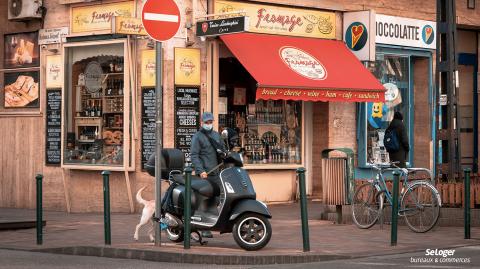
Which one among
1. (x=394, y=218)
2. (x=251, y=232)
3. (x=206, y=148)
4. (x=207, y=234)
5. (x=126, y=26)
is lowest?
(x=207, y=234)

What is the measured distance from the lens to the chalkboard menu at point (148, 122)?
2077cm

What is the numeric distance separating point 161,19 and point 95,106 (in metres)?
8.62

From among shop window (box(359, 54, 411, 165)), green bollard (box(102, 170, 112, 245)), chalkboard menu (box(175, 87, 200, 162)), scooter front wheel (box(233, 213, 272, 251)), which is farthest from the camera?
shop window (box(359, 54, 411, 165))

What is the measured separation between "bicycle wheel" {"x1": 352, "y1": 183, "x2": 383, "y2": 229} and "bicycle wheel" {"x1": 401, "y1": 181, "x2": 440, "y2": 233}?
56 centimetres

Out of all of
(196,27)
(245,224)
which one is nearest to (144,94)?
(196,27)

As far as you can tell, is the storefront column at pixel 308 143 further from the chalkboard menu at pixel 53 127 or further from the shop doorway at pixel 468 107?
the shop doorway at pixel 468 107

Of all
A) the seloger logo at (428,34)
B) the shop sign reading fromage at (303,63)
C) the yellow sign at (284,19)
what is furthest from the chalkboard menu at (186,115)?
the seloger logo at (428,34)

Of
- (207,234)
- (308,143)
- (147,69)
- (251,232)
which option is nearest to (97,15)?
(147,69)

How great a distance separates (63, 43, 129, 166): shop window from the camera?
21516mm

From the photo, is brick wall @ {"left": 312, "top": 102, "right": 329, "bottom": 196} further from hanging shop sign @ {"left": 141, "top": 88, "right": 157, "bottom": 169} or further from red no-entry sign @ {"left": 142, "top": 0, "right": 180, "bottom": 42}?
red no-entry sign @ {"left": 142, "top": 0, "right": 180, "bottom": 42}

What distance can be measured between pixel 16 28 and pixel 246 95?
534 centimetres

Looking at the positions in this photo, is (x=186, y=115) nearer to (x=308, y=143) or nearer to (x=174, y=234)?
(x=308, y=143)

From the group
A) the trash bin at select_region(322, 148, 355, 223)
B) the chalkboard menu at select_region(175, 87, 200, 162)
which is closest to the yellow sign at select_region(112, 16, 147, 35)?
the chalkboard menu at select_region(175, 87, 200, 162)

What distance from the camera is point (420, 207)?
1653 centimetres
